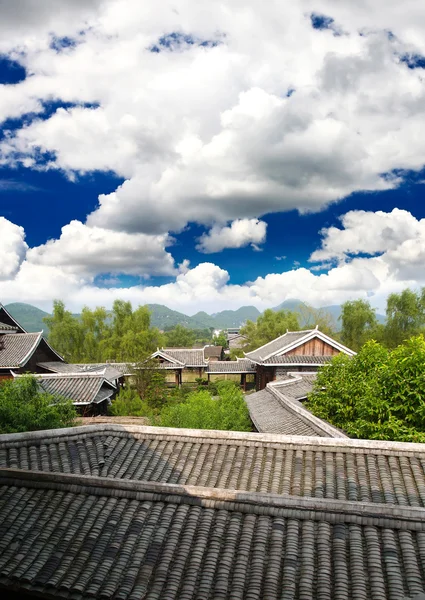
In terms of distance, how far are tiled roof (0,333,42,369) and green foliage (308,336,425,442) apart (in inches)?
852

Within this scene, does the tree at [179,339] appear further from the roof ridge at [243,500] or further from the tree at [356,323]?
the roof ridge at [243,500]

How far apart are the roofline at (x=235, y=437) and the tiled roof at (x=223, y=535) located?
0.98 feet

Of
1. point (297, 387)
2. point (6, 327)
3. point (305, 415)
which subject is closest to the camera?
point (305, 415)

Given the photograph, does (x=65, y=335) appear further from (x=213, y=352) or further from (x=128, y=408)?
(x=213, y=352)

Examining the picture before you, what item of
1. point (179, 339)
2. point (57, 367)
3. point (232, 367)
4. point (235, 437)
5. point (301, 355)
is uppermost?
point (301, 355)

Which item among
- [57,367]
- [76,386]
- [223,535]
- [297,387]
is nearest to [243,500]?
[223,535]

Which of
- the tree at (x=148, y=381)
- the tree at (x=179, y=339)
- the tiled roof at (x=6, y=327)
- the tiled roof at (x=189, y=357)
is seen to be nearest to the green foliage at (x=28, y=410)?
the tree at (x=148, y=381)

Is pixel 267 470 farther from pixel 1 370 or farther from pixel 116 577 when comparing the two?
pixel 1 370

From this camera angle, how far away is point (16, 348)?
1127 inches

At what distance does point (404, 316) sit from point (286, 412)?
31.7 metres

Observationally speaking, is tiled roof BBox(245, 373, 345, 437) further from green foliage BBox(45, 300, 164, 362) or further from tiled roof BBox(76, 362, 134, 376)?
green foliage BBox(45, 300, 164, 362)

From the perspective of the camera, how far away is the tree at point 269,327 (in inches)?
2276

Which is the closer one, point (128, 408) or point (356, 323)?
point (128, 408)

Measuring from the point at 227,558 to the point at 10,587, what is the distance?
2932 mm
